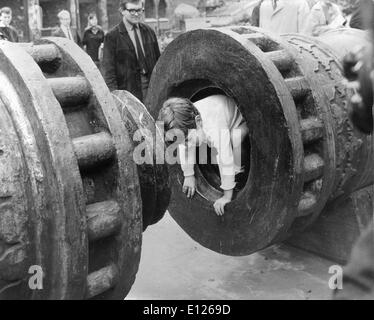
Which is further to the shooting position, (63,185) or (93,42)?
(93,42)

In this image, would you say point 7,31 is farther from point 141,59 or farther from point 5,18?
point 141,59

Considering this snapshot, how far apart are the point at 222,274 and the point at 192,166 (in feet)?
2.35

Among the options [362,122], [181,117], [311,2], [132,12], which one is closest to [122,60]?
[132,12]

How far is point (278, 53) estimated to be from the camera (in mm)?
3072

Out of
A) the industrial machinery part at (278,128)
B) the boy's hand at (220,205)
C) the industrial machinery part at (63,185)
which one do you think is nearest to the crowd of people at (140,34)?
the industrial machinery part at (278,128)

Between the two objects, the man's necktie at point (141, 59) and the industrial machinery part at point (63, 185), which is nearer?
the industrial machinery part at point (63, 185)

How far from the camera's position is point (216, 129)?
3.11 m

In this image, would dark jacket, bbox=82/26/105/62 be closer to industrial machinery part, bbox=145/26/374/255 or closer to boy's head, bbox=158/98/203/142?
industrial machinery part, bbox=145/26/374/255

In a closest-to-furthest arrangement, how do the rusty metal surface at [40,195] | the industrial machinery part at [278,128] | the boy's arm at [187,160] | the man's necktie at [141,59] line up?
the rusty metal surface at [40,195] < the industrial machinery part at [278,128] < the boy's arm at [187,160] < the man's necktie at [141,59]

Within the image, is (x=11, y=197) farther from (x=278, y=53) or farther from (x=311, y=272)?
(x=311, y=272)

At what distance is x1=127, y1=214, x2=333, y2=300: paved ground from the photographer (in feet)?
10.6

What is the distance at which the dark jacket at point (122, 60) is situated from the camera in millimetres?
4645

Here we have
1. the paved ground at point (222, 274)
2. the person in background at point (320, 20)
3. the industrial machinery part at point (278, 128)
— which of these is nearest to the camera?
the industrial machinery part at point (278, 128)

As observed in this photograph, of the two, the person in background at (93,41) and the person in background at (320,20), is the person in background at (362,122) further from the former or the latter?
the person in background at (93,41)
